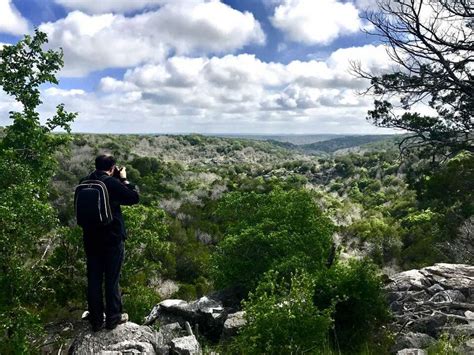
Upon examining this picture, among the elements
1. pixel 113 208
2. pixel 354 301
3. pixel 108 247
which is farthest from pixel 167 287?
pixel 113 208

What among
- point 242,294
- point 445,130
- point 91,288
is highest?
point 445,130

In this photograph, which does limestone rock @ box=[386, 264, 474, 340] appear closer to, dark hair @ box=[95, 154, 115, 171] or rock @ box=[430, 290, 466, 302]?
rock @ box=[430, 290, 466, 302]

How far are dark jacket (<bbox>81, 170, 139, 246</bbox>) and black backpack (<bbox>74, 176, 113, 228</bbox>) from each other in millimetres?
120

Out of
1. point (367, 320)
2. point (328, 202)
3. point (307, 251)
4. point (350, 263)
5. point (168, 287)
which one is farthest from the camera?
point (328, 202)

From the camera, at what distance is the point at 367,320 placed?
7.88 m

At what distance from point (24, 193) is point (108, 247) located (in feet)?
5.48

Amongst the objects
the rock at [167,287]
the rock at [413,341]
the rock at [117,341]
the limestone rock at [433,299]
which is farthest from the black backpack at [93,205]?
the rock at [167,287]

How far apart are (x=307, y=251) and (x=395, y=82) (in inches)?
175

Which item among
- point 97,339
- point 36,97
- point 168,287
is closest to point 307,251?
point 97,339

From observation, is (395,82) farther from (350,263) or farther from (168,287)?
(168,287)

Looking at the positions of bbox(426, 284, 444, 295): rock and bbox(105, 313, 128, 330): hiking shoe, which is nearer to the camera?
bbox(105, 313, 128, 330): hiking shoe

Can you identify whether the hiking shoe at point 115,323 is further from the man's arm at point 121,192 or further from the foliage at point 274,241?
the foliage at point 274,241

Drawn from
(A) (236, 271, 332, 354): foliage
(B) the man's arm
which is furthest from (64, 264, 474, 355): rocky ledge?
Answer: (B) the man's arm

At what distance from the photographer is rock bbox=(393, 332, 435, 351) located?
6.76 metres
